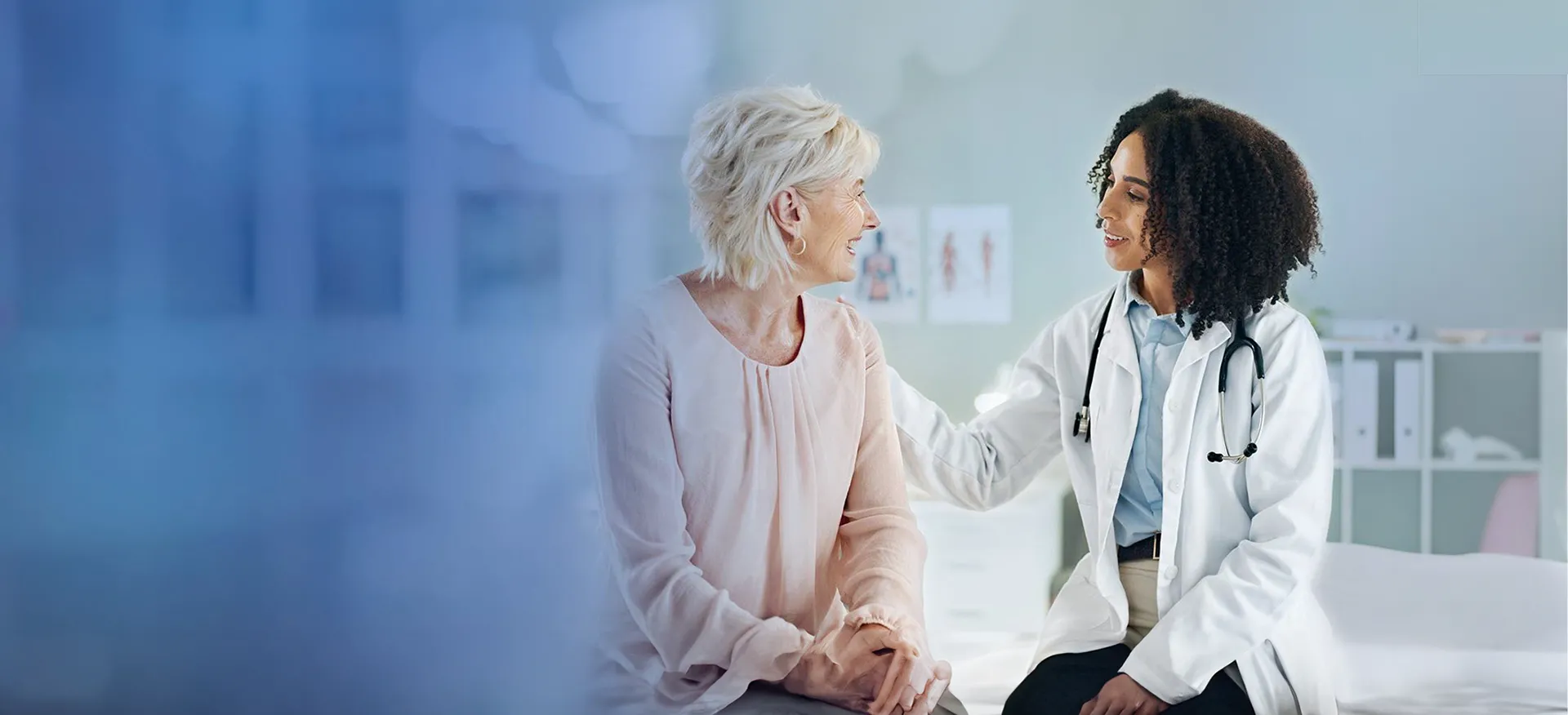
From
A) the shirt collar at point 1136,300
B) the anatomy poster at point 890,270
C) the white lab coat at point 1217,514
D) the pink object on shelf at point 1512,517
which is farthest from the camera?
the pink object on shelf at point 1512,517

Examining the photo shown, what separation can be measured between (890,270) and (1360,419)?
954 millimetres

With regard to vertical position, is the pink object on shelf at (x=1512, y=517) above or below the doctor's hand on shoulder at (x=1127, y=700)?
above

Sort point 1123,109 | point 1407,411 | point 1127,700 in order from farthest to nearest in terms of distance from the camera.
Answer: point 1407,411 < point 1123,109 < point 1127,700

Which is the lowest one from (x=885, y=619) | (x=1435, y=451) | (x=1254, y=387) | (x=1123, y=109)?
(x=885, y=619)

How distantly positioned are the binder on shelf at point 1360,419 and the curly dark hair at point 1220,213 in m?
0.38

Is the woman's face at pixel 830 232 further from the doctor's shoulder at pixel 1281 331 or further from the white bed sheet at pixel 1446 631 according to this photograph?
the white bed sheet at pixel 1446 631

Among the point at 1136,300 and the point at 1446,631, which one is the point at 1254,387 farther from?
the point at 1446,631

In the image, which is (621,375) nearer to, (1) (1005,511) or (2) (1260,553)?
(1) (1005,511)

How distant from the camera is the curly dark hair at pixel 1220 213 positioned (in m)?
2.04

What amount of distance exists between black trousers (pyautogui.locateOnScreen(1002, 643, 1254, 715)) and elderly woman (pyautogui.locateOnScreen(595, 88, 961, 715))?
0.47 feet

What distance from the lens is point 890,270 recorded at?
7.43ft

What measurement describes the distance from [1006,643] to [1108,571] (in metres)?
0.29

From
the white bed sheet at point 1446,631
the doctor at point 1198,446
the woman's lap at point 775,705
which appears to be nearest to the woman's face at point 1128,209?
the doctor at point 1198,446

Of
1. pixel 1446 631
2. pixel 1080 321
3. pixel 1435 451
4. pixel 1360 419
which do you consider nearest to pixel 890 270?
Answer: pixel 1080 321
